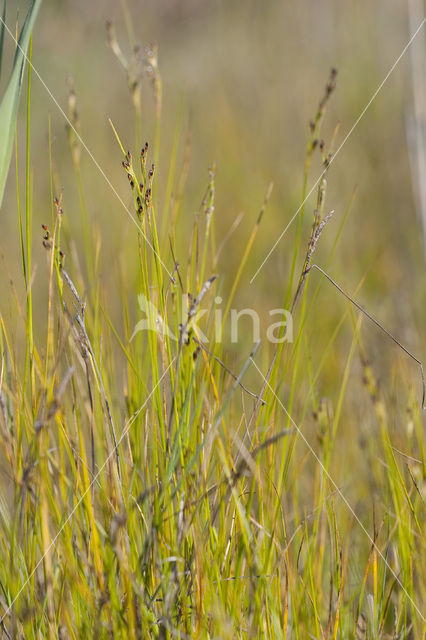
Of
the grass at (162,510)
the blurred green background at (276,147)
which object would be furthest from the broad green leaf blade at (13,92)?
the blurred green background at (276,147)

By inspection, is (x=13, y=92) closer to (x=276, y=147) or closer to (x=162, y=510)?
(x=162, y=510)

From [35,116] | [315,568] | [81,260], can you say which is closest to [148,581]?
[315,568]

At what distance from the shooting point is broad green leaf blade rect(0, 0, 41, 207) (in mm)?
648

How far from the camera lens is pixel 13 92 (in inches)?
25.9

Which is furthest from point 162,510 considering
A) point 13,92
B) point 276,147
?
point 276,147

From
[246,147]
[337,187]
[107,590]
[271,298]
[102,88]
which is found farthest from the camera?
A: [102,88]

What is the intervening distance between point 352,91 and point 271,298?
1.28 meters

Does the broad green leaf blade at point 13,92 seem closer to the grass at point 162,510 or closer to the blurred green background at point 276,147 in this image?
the grass at point 162,510

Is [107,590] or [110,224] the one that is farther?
[110,224]

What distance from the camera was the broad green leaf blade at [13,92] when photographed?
65 centimetres

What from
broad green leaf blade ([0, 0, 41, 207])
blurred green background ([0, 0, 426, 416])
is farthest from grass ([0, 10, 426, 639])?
blurred green background ([0, 0, 426, 416])

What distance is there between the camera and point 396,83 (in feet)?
8.40

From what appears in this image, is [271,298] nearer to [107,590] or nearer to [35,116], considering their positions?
[107,590]

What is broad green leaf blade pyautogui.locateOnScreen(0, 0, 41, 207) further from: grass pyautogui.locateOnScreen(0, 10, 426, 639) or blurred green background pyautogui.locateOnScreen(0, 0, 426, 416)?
blurred green background pyautogui.locateOnScreen(0, 0, 426, 416)
